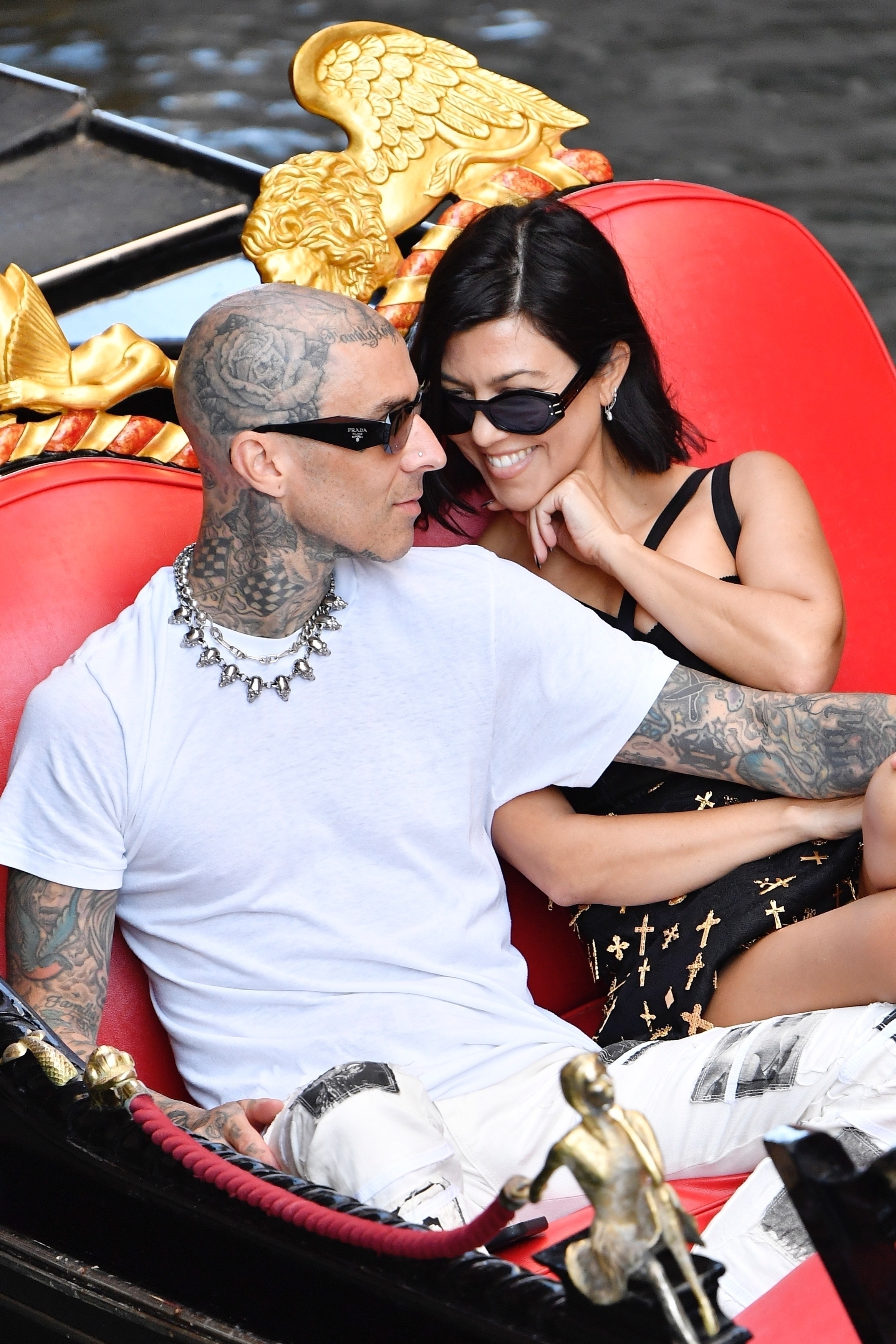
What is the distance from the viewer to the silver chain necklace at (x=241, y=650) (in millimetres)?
1577

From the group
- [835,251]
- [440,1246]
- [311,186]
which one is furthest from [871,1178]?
[835,251]

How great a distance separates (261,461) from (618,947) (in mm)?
692

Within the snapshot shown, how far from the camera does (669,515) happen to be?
1.90 meters

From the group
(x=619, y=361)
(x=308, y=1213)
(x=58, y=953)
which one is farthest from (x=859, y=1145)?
(x=619, y=361)

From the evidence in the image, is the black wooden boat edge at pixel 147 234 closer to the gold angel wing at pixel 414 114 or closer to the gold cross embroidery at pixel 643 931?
the gold angel wing at pixel 414 114

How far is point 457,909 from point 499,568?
38 cm

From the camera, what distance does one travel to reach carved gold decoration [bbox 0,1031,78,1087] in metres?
1.25

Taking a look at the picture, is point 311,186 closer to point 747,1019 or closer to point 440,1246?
point 747,1019

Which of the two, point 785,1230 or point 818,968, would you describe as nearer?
point 785,1230

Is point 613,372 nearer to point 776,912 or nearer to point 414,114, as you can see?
point 414,114

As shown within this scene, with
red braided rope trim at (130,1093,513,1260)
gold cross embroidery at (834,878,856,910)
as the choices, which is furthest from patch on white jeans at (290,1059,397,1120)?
gold cross embroidery at (834,878,856,910)

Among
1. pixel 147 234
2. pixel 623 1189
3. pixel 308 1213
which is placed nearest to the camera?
pixel 623 1189

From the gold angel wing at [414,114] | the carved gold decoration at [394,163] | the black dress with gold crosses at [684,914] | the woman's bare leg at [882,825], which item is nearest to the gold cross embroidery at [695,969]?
the black dress with gold crosses at [684,914]

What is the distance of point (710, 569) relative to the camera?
1.85 m
